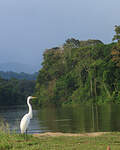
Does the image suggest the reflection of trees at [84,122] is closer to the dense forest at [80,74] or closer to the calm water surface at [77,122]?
the calm water surface at [77,122]

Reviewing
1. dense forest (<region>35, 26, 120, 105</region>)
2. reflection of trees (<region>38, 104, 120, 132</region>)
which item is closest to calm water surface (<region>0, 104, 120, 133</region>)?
reflection of trees (<region>38, 104, 120, 132</region>)

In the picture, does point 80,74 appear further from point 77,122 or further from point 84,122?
point 84,122

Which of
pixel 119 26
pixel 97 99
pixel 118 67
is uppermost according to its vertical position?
pixel 119 26

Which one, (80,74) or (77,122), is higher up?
(80,74)

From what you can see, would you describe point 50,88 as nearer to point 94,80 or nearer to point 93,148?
point 94,80

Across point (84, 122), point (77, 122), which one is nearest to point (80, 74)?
point (77, 122)

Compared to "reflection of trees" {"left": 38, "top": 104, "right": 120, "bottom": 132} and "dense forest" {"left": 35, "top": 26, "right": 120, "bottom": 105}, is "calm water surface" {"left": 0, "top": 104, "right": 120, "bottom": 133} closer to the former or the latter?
"reflection of trees" {"left": 38, "top": 104, "right": 120, "bottom": 132}

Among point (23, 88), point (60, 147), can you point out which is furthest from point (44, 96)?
point (60, 147)

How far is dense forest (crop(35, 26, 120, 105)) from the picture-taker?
49625 millimetres

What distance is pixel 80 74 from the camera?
57469 millimetres

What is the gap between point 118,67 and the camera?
1917 inches

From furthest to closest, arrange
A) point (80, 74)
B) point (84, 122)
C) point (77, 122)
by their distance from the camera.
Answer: point (80, 74) < point (77, 122) < point (84, 122)

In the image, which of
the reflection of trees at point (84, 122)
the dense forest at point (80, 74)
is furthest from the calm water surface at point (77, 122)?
the dense forest at point (80, 74)

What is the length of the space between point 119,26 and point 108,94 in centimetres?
969
